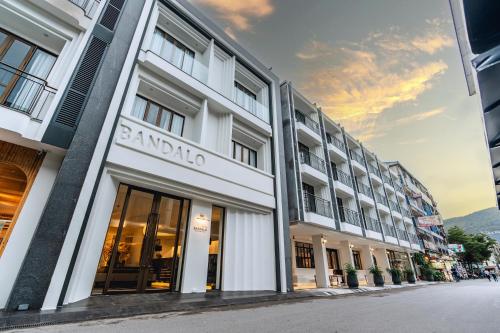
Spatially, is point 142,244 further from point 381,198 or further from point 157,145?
point 381,198

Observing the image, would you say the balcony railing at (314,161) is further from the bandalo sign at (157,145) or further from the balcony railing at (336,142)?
the bandalo sign at (157,145)

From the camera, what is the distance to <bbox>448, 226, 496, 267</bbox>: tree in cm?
4094

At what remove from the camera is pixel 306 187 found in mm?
14602

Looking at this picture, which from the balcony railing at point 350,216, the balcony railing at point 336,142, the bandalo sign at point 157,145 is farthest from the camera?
the balcony railing at point 336,142

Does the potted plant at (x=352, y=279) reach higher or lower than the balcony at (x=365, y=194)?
lower


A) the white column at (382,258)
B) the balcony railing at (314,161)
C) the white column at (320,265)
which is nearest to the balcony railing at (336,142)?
the balcony railing at (314,161)

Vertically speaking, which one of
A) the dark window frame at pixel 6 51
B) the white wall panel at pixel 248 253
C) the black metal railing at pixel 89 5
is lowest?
the white wall panel at pixel 248 253

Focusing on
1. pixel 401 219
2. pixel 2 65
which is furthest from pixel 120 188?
pixel 401 219

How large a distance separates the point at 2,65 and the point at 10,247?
4.11 metres

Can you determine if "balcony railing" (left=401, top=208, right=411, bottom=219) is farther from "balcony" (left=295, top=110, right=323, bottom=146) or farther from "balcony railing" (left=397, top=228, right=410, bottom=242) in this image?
"balcony" (left=295, top=110, right=323, bottom=146)

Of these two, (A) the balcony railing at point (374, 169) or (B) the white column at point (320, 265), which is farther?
(A) the balcony railing at point (374, 169)

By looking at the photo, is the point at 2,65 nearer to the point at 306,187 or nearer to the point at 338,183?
the point at 306,187

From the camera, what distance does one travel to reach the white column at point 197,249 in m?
6.59

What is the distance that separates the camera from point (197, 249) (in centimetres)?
699
